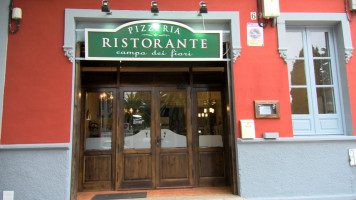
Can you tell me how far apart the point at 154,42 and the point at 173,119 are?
1.83 m

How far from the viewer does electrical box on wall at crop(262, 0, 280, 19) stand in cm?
484

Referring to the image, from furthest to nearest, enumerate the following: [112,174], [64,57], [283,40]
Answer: [112,174]
[283,40]
[64,57]

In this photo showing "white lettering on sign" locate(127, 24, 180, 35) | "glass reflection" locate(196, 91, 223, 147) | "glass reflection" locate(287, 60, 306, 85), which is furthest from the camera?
"glass reflection" locate(196, 91, 223, 147)

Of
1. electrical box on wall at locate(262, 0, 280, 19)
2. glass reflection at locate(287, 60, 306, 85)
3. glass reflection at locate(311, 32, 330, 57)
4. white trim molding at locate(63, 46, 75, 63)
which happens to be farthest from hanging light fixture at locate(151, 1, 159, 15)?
glass reflection at locate(311, 32, 330, 57)

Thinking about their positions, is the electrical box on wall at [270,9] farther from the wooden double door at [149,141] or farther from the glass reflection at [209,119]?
the wooden double door at [149,141]

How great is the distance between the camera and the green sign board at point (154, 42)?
15.2ft

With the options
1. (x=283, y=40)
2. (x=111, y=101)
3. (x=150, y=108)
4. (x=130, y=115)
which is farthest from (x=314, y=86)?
(x=111, y=101)

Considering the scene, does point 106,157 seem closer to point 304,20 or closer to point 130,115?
point 130,115

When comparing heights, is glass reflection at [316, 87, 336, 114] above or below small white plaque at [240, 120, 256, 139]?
above

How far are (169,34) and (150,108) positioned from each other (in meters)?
1.76

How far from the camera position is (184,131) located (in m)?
5.73

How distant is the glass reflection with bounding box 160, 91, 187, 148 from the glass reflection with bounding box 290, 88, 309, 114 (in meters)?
2.27

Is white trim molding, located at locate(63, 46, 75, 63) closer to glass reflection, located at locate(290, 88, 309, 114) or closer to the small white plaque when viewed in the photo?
the small white plaque

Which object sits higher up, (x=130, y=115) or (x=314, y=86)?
(x=314, y=86)
